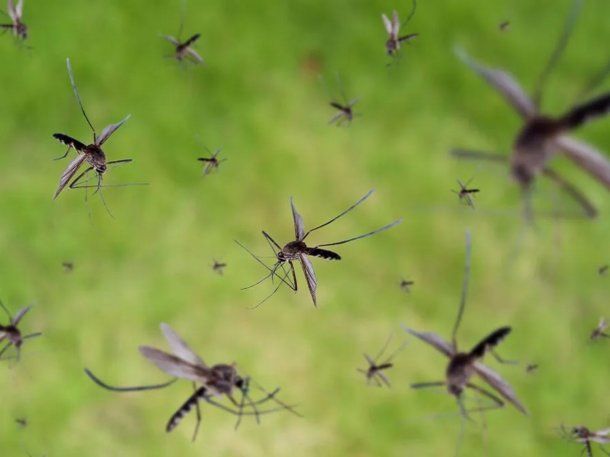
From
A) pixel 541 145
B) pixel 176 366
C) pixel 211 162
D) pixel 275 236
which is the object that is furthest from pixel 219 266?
pixel 541 145

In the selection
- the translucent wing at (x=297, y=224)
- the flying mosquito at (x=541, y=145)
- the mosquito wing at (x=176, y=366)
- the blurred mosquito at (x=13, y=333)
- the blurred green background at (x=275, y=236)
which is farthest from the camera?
the blurred green background at (x=275, y=236)

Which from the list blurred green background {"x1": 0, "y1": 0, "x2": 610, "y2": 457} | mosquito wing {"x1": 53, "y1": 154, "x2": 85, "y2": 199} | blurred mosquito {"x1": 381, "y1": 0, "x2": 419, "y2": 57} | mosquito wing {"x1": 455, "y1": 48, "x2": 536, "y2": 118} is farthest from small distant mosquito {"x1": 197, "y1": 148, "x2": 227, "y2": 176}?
mosquito wing {"x1": 455, "y1": 48, "x2": 536, "y2": 118}

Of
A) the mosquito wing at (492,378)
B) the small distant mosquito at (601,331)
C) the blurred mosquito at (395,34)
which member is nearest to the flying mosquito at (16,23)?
the blurred mosquito at (395,34)

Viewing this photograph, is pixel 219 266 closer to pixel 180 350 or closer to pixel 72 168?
pixel 180 350

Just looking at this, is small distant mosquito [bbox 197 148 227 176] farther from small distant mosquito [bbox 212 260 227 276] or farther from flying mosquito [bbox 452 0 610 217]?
flying mosquito [bbox 452 0 610 217]

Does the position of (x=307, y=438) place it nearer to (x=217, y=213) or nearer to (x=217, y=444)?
(x=217, y=444)

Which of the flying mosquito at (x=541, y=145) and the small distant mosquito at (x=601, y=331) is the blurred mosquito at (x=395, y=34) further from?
the small distant mosquito at (x=601, y=331)
